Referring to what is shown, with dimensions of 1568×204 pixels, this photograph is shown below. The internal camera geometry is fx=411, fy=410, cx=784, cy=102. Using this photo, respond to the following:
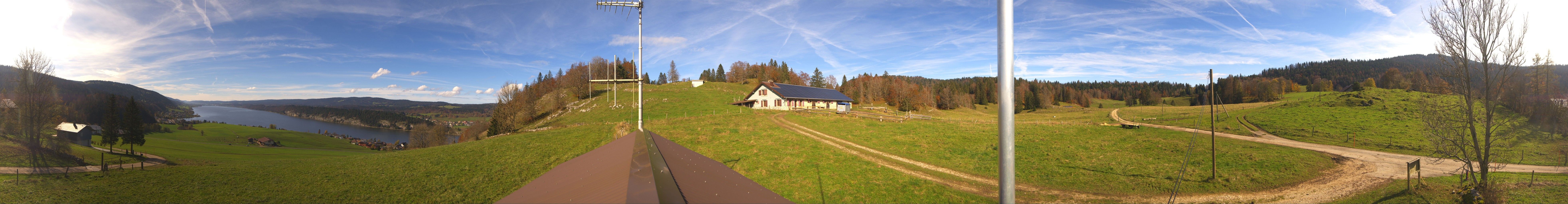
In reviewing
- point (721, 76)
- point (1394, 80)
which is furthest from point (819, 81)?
point (1394, 80)

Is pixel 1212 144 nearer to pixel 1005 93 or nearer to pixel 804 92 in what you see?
pixel 1005 93

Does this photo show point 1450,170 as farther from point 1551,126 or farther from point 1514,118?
point 1514,118

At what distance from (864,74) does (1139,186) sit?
72120 mm

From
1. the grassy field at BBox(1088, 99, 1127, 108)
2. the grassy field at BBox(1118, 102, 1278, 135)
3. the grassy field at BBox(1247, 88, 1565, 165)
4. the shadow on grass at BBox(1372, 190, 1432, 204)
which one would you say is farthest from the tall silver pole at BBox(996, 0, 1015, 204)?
the grassy field at BBox(1088, 99, 1127, 108)

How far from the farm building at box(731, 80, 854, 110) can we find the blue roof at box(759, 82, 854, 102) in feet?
0.13

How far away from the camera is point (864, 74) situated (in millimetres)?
83625

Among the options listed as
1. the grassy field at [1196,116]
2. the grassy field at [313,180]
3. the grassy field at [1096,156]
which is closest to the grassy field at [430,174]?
the grassy field at [313,180]

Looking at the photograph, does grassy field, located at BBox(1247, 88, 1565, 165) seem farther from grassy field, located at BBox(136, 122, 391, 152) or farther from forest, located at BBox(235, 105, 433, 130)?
forest, located at BBox(235, 105, 433, 130)

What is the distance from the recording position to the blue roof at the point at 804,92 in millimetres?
42469

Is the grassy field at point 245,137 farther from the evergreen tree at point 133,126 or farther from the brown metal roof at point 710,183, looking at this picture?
the brown metal roof at point 710,183

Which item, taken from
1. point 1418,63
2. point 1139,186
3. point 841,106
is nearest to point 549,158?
point 1139,186

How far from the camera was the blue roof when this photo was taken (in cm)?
4247

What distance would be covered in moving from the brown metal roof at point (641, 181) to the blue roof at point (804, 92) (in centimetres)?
3779

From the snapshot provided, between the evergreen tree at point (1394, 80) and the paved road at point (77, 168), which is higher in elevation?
the evergreen tree at point (1394, 80)
